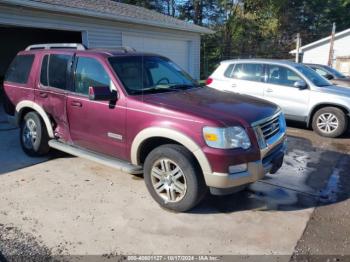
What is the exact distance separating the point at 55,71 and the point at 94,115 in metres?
1.29

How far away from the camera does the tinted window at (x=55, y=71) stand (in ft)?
17.0

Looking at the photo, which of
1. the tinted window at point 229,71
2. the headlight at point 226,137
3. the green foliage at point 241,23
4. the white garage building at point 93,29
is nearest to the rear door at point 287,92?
the tinted window at point 229,71

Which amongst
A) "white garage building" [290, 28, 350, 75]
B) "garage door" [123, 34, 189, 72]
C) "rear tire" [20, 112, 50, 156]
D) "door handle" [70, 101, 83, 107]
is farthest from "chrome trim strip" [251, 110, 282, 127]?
"white garage building" [290, 28, 350, 75]

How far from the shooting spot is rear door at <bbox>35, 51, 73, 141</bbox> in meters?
5.15

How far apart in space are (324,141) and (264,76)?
84.7 inches

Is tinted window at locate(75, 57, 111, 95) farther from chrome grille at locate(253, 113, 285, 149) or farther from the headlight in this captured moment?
chrome grille at locate(253, 113, 285, 149)

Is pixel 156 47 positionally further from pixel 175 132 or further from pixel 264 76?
pixel 175 132

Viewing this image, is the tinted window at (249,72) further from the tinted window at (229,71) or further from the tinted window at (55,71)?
the tinted window at (55,71)

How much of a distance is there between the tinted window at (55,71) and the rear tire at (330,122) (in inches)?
222

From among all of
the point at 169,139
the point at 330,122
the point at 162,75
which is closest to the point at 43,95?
the point at 162,75

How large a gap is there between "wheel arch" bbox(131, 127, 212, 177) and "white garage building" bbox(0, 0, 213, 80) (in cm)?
652

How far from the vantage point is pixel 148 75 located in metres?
4.80

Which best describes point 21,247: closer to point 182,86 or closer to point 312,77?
point 182,86

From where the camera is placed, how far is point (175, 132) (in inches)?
150
